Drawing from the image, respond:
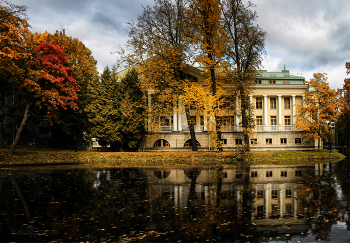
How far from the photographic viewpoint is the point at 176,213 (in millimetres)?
8039

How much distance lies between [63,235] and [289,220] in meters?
6.05

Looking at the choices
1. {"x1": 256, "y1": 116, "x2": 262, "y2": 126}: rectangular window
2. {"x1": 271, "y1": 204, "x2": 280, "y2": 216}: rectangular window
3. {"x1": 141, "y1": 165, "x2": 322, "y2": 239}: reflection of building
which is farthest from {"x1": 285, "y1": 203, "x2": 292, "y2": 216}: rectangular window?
{"x1": 256, "y1": 116, "x2": 262, "y2": 126}: rectangular window

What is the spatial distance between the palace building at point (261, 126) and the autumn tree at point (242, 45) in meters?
7.69

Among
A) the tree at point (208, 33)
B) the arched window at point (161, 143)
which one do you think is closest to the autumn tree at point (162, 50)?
the tree at point (208, 33)

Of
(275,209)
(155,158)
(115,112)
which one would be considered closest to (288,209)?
(275,209)

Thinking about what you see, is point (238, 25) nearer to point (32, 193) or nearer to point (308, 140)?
point (308, 140)

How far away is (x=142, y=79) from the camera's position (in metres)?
31.9

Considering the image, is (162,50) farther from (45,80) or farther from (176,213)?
(176,213)

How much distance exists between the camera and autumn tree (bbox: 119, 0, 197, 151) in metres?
30.4

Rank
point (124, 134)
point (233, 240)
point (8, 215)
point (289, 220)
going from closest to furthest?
point (233, 240) < point (289, 220) < point (8, 215) < point (124, 134)

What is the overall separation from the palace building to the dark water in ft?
84.6

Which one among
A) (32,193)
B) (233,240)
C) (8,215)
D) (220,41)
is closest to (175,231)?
(233,240)

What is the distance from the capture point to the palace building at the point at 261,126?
40719mm

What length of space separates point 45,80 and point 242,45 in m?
23.3
